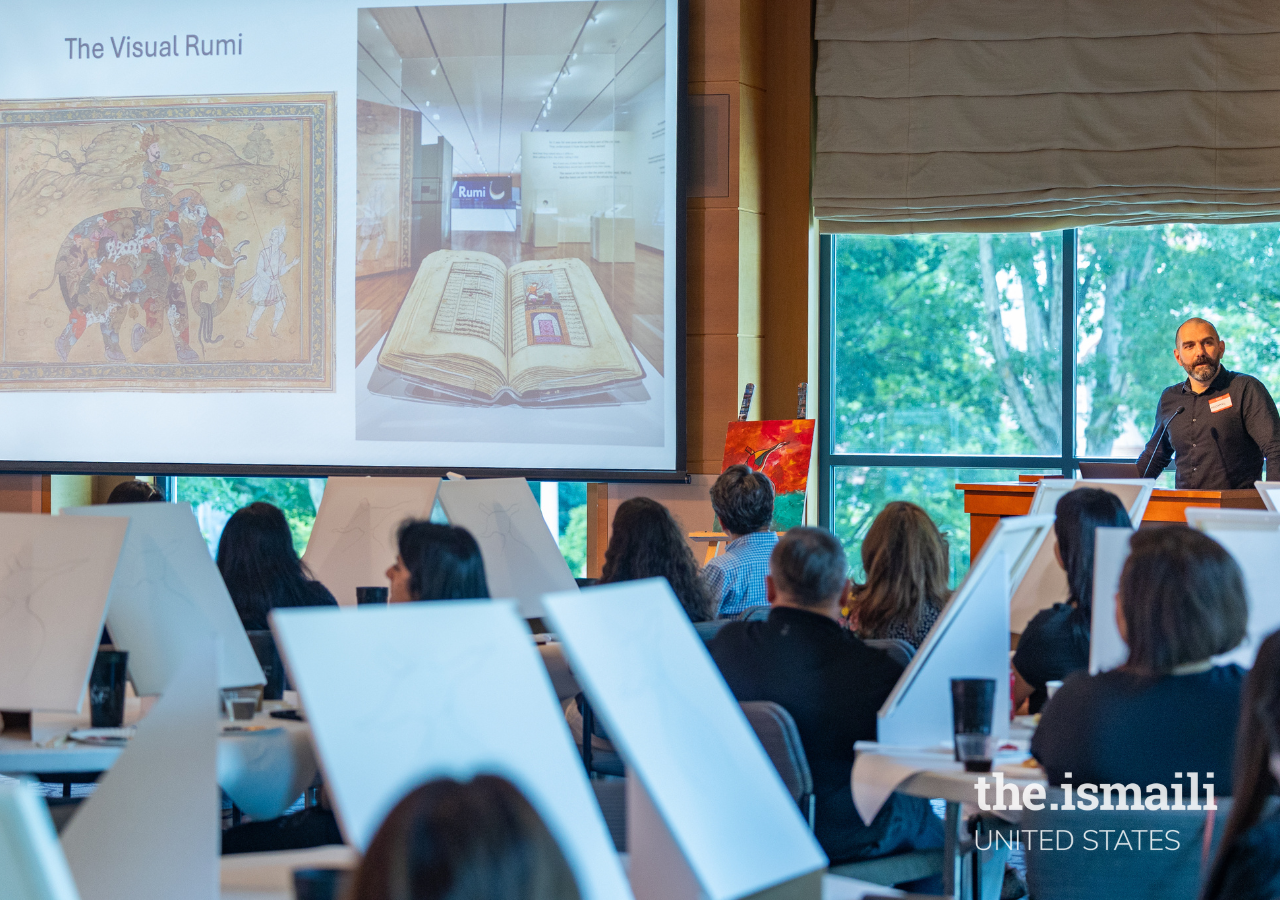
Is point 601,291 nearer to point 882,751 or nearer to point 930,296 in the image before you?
point 930,296

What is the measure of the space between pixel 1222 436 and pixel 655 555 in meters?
3.70

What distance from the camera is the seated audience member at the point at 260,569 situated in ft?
11.1

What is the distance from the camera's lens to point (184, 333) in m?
6.91

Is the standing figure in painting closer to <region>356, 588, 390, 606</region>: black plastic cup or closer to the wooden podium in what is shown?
<region>356, 588, 390, 606</region>: black plastic cup

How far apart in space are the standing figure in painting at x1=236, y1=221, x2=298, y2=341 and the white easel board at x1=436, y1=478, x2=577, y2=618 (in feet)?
10.3

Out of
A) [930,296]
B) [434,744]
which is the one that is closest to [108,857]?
[434,744]

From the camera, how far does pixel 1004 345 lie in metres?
7.14

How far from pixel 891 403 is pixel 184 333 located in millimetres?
4107

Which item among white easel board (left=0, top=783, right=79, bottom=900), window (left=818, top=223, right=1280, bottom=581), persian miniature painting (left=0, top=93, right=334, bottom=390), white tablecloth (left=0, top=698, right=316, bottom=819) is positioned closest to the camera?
white easel board (left=0, top=783, right=79, bottom=900)

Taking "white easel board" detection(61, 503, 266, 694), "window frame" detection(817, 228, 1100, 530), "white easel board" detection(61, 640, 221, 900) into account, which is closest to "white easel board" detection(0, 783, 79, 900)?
"white easel board" detection(61, 640, 221, 900)

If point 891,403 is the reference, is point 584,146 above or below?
above

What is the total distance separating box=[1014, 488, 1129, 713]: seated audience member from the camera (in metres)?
3.05

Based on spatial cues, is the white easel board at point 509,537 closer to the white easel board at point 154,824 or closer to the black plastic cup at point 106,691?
the black plastic cup at point 106,691

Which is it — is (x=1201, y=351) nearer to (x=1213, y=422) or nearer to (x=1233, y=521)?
(x=1213, y=422)
